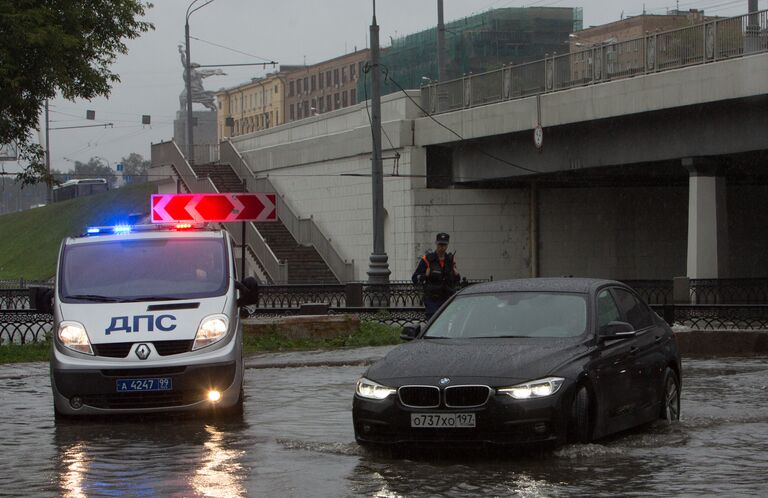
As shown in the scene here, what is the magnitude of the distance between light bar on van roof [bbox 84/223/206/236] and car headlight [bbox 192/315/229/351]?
A: 1.71m

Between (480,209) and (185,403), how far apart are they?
36.2 meters

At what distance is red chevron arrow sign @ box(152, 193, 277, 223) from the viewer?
70.9 ft

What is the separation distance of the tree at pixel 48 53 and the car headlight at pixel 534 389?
1490 centimetres

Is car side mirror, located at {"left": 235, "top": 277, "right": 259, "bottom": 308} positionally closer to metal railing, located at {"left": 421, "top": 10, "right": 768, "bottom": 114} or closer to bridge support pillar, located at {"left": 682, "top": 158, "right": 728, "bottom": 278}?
metal railing, located at {"left": 421, "top": 10, "right": 768, "bottom": 114}

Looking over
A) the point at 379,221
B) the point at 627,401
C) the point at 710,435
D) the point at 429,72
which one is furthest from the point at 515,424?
the point at 429,72

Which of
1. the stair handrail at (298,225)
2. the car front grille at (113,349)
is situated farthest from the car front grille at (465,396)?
the stair handrail at (298,225)

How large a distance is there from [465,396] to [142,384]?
3.87 metres

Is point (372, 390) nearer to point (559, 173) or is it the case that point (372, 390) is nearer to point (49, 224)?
point (559, 173)

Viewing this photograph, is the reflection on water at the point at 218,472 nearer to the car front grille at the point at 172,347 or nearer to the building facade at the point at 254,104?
the car front grille at the point at 172,347

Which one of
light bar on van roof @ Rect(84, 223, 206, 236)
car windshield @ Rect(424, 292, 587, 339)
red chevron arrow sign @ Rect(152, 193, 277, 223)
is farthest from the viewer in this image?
red chevron arrow sign @ Rect(152, 193, 277, 223)

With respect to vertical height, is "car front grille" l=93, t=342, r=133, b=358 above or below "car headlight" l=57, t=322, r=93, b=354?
below

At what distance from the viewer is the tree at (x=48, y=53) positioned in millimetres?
22797

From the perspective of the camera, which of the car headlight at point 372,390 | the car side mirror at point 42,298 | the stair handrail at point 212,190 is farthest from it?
the stair handrail at point 212,190

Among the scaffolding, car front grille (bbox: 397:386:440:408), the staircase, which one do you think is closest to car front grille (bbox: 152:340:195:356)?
car front grille (bbox: 397:386:440:408)
